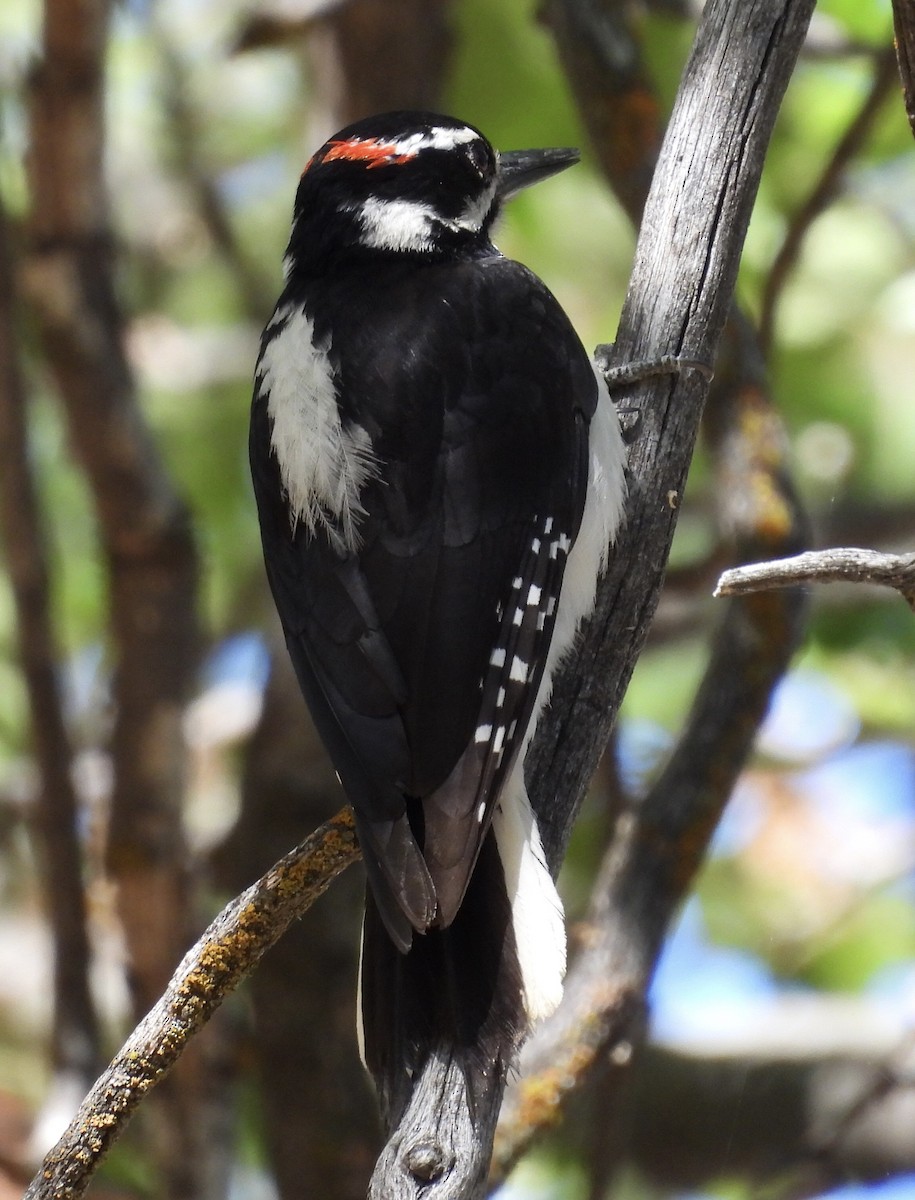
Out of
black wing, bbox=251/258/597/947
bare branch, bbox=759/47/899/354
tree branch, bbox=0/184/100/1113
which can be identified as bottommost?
tree branch, bbox=0/184/100/1113

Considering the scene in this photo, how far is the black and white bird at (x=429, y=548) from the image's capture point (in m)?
2.03

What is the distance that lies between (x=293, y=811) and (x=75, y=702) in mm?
2174

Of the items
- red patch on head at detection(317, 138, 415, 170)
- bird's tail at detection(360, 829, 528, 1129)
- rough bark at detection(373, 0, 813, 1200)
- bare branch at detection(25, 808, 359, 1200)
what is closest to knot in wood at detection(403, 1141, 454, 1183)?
bird's tail at detection(360, 829, 528, 1129)

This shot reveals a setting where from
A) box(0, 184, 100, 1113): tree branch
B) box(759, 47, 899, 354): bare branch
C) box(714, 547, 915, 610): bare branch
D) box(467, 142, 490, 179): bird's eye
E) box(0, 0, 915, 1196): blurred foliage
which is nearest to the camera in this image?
box(714, 547, 915, 610): bare branch

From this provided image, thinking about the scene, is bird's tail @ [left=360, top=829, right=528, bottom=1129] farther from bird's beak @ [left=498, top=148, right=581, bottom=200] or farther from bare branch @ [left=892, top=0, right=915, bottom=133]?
bird's beak @ [left=498, top=148, right=581, bottom=200]

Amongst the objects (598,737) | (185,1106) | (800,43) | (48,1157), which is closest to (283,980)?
(185,1106)

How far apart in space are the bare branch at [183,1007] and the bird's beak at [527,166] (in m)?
1.45

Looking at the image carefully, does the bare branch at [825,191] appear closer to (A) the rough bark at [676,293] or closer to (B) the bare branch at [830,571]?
(A) the rough bark at [676,293]

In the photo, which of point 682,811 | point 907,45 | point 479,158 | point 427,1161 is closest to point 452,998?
point 427,1161

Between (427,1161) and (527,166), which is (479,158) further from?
(427,1161)

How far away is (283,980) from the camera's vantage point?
357cm

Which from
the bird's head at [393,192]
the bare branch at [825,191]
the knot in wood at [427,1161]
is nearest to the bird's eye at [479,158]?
the bird's head at [393,192]

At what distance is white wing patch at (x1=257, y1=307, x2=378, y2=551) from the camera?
7.64 feet

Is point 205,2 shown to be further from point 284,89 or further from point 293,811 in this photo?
point 293,811
